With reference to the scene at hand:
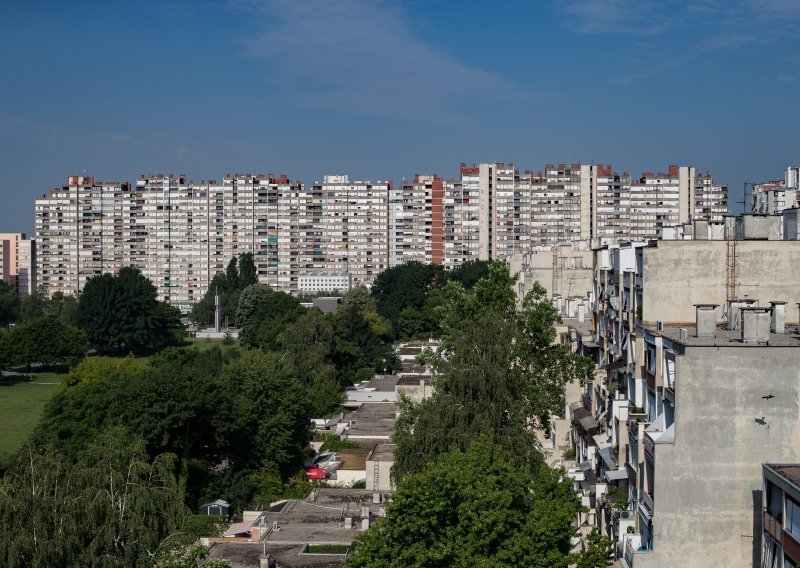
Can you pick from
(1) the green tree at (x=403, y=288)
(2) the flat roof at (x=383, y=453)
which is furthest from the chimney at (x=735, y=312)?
(1) the green tree at (x=403, y=288)

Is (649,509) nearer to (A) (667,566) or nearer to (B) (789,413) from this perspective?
(A) (667,566)

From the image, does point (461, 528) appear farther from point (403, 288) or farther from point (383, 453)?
point (403, 288)

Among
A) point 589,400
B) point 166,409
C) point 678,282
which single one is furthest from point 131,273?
point 678,282

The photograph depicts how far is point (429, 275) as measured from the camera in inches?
5281

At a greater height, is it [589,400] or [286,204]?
[286,204]

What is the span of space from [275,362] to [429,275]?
261ft

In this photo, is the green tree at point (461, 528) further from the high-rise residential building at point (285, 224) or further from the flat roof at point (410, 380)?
the high-rise residential building at point (285, 224)

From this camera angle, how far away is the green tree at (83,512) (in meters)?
24.4

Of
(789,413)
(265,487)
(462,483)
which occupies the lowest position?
(265,487)

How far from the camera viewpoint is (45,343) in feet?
332

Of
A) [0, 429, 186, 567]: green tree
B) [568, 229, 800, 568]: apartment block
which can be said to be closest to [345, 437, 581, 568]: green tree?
[568, 229, 800, 568]: apartment block

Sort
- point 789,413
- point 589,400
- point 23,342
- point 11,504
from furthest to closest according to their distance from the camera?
point 23,342, point 589,400, point 11,504, point 789,413

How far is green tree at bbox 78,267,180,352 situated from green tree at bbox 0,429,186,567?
300ft

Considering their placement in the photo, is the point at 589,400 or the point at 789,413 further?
the point at 589,400
